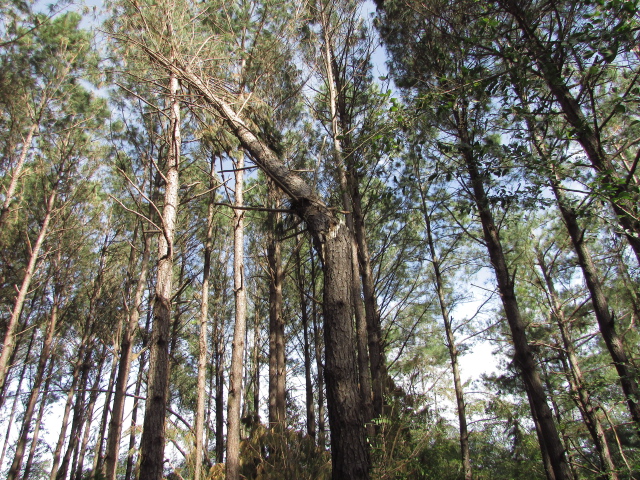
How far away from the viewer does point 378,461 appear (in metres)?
4.24

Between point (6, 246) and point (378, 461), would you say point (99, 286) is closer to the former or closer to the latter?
point (6, 246)

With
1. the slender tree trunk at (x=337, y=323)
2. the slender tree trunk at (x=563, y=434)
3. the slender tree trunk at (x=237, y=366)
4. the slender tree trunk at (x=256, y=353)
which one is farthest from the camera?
the slender tree trunk at (x=256, y=353)

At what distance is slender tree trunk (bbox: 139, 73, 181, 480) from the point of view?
359 cm

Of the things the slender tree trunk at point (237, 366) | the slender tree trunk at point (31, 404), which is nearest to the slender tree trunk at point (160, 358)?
the slender tree trunk at point (237, 366)

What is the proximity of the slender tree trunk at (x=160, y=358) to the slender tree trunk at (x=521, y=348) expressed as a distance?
11.6 feet

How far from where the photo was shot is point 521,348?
4.51 m

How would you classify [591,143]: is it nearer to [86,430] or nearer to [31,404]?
[31,404]

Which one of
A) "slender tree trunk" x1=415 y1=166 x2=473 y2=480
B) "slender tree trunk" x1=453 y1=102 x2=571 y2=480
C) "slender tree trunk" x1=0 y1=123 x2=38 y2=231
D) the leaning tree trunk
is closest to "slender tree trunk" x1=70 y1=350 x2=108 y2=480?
"slender tree trunk" x1=0 y1=123 x2=38 y2=231

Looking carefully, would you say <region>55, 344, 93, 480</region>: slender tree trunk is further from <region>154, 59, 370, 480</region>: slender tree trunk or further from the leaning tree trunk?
<region>154, 59, 370, 480</region>: slender tree trunk

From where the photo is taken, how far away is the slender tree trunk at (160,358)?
3.59 meters

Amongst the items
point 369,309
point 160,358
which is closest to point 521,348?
point 369,309

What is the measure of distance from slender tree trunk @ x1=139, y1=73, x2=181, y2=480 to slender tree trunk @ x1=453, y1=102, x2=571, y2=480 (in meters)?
3.54

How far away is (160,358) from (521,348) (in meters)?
4.22

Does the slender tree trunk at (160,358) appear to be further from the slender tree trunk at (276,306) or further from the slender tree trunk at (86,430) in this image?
the slender tree trunk at (86,430)
